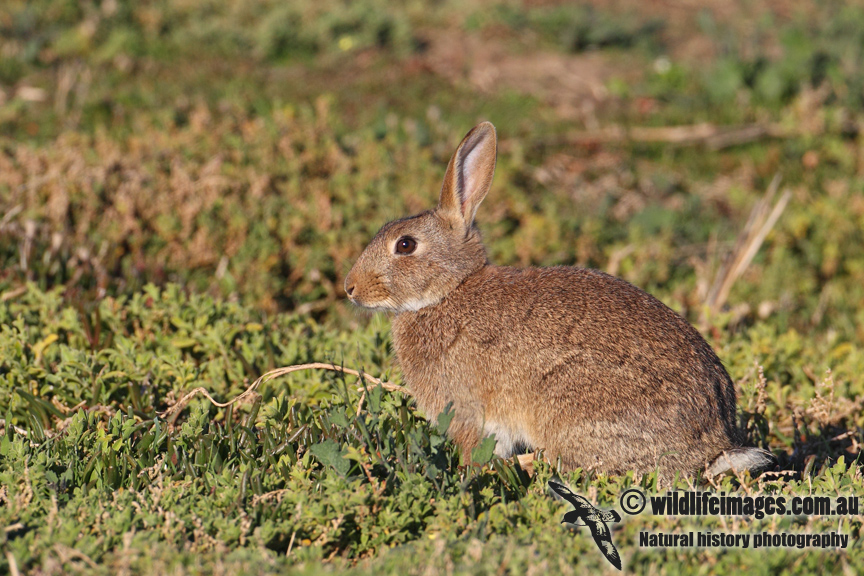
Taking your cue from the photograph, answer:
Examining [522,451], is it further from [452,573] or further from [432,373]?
[452,573]

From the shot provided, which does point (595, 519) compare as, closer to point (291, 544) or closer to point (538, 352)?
point (538, 352)

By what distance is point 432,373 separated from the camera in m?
4.43

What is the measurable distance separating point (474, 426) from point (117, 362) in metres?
1.98

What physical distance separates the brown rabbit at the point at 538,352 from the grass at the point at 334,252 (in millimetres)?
206

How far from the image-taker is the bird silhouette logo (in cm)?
329

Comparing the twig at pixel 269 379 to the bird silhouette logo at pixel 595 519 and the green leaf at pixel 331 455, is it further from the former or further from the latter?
the bird silhouette logo at pixel 595 519

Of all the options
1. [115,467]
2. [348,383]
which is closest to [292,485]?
[115,467]

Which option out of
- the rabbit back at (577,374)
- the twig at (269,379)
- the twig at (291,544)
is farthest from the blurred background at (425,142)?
the twig at (291,544)

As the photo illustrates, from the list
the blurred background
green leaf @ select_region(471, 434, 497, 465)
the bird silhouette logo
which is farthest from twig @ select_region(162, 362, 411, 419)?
the blurred background

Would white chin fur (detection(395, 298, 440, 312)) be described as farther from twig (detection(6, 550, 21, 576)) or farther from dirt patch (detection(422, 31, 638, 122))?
dirt patch (detection(422, 31, 638, 122))

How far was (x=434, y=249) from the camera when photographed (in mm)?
4785

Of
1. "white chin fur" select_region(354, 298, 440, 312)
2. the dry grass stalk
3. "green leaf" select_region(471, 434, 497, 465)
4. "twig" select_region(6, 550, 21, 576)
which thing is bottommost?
the dry grass stalk

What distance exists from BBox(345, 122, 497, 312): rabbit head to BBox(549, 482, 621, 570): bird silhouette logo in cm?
147

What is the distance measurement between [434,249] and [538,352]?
3.11ft
